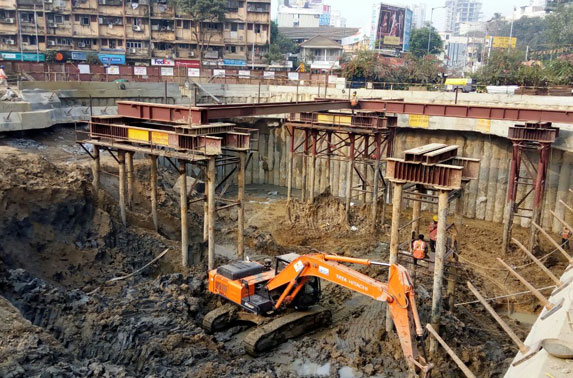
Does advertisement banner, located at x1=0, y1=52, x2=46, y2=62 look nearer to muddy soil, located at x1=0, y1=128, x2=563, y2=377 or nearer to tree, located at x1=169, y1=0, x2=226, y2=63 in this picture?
tree, located at x1=169, y1=0, x2=226, y2=63

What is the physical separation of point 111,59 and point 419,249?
174 ft

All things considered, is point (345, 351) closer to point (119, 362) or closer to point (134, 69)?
point (119, 362)

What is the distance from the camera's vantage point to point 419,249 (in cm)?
1395

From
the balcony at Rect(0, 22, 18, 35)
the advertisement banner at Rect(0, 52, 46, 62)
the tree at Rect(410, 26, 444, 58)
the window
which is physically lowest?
the advertisement banner at Rect(0, 52, 46, 62)

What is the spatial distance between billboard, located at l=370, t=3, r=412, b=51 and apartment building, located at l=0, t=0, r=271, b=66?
17.0 metres

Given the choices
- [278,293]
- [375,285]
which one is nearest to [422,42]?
[278,293]

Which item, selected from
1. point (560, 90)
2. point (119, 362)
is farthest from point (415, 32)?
point (119, 362)

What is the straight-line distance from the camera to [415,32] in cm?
8650

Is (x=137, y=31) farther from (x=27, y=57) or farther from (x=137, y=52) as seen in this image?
(x=27, y=57)

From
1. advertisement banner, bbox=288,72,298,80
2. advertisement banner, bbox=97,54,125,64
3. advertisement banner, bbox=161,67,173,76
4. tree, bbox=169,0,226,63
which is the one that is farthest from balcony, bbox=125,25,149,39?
advertisement banner, bbox=288,72,298,80

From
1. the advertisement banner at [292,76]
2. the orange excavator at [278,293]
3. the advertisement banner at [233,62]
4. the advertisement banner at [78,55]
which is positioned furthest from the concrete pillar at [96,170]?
the advertisement banner at [233,62]

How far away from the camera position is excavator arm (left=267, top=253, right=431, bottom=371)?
1130cm

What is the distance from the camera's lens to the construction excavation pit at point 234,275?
39.7 feet

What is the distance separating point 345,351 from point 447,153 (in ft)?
19.3
